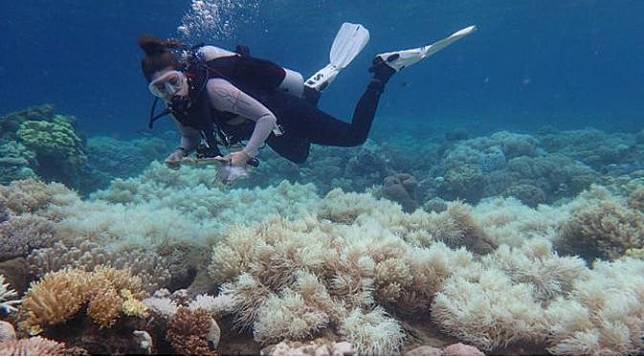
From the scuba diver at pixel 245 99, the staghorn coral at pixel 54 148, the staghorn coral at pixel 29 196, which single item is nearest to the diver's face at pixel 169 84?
the scuba diver at pixel 245 99

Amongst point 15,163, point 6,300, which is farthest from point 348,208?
point 15,163

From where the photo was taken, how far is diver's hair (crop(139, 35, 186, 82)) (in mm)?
4516

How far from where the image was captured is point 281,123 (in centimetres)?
625

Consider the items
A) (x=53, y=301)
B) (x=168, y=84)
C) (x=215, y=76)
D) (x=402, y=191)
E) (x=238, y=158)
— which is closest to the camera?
(x=53, y=301)

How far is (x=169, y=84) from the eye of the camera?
178 inches

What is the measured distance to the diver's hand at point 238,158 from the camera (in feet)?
15.1

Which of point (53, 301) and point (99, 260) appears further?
point (99, 260)

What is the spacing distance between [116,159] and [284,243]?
16617 mm

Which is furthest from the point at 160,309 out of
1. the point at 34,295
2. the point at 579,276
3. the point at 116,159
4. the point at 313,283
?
the point at 116,159

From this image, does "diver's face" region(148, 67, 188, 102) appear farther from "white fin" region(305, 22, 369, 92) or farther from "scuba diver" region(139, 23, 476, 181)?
"white fin" region(305, 22, 369, 92)

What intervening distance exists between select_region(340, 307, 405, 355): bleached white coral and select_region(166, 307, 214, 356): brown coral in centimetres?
116

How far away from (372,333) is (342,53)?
18.8 feet

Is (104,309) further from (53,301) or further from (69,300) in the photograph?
(53,301)

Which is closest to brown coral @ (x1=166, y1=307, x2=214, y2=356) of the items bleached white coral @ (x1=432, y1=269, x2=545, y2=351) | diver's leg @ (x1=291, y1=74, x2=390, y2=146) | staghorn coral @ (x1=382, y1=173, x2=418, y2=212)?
bleached white coral @ (x1=432, y1=269, x2=545, y2=351)
